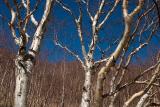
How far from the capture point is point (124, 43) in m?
2.33

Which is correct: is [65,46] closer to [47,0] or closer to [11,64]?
[47,0]

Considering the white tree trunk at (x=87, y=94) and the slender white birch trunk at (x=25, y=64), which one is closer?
the slender white birch trunk at (x=25, y=64)

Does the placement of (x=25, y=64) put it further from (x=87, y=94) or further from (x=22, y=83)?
(x=87, y=94)

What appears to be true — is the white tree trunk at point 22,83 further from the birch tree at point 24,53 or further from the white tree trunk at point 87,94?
the white tree trunk at point 87,94

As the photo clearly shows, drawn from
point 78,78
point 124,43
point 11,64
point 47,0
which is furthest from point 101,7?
point 78,78

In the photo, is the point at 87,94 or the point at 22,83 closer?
the point at 22,83

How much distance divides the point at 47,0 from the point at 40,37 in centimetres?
65

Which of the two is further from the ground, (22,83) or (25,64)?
(25,64)

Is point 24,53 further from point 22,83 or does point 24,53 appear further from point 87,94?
point 87,94

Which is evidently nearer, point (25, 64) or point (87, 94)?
point (25, 64)

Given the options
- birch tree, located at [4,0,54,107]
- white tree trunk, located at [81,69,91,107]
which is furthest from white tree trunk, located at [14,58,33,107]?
white tree trunk, located at [81,69,91,107]

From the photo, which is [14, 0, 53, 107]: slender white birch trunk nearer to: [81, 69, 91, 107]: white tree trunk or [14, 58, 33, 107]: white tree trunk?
[14, 58, 33, 107]: white tree trunk

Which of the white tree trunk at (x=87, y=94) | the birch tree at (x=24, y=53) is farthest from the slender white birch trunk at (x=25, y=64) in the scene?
the white tree trunk at (x=87, y=94)

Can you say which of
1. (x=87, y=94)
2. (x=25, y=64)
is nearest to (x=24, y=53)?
(x=25, y=64)
